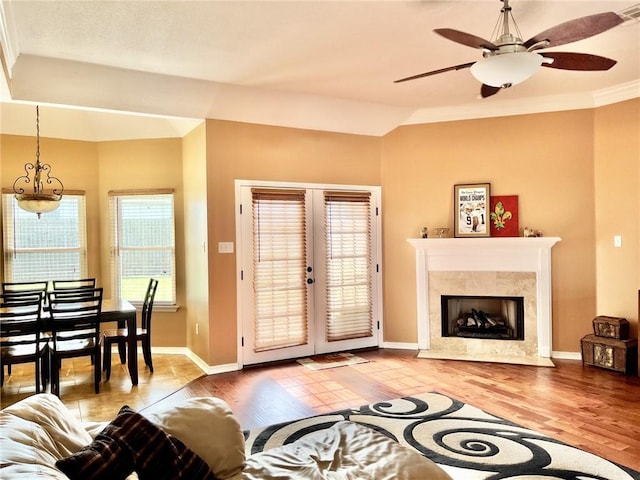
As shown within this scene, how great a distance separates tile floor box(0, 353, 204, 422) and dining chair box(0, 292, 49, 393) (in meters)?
0.24

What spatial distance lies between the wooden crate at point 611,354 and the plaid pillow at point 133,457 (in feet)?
14.3

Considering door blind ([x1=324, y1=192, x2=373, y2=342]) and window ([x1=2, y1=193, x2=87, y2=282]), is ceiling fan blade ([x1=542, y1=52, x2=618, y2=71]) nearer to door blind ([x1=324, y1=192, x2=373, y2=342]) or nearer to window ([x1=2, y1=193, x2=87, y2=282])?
door blind ([x1=324, y1=192, x2=373, y2=342])

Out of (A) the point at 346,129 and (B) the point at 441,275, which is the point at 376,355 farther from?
(A) the point at 346,129

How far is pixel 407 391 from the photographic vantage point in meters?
4.10

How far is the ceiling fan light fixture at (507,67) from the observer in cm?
239

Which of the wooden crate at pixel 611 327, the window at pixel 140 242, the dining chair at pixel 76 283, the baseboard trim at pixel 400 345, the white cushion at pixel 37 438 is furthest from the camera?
the window at pixel 140 242

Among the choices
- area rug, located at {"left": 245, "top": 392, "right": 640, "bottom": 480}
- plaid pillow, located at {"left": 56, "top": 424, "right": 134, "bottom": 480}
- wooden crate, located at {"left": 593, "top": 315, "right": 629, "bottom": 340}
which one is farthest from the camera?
wooden crate, located at {"left": 593, "top": 315, "right": 629, "bottom": 340}

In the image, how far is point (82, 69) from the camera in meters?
3.92

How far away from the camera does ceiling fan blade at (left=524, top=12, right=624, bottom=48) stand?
7.43ft

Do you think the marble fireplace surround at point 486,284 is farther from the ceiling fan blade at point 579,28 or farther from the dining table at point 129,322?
the dining table at point 129,322

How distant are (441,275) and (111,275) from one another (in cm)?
420

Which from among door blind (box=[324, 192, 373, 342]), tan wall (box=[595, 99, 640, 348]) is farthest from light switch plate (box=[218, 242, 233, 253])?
tan wall (box=[595, 99, 640, 348])

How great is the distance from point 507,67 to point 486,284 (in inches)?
134

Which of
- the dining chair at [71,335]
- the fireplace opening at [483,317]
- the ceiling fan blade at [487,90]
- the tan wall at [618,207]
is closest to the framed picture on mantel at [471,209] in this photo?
the fireplace opening at [483,317]
